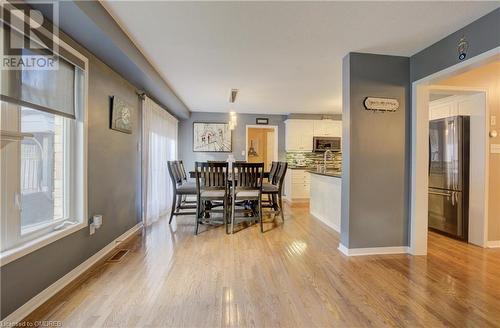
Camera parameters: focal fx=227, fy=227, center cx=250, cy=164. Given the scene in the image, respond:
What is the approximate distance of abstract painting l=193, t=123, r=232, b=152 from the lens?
5961 mm

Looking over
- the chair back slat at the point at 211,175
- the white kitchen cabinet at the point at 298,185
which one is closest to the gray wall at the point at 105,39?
the chair back slat at the point at 211,175

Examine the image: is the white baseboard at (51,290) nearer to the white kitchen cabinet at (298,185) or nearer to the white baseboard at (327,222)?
the white baseboard at (327,222)

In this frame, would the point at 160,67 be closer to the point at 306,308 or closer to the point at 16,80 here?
the point at 16,80

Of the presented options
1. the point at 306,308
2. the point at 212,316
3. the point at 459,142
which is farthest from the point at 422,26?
the point at 212,316

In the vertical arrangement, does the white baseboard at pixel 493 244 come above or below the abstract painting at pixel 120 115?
below

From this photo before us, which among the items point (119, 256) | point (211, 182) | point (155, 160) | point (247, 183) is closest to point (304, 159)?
point (247, 183)

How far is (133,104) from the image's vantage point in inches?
128

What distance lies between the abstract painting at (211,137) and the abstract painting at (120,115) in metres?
2.88

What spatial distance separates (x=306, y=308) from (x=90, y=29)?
2.63 meters

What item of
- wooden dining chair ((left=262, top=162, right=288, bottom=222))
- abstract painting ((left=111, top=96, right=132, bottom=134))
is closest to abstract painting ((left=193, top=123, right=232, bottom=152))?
wooden dining chair ((left=262, top=162, right=288, bottom=222))

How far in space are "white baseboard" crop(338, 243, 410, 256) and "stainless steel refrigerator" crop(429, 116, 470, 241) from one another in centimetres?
104

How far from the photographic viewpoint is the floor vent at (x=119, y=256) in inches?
92.0

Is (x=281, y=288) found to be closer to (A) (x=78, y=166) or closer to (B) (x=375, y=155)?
(B) (x=375, y=155)

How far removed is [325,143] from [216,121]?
2.94 meters
